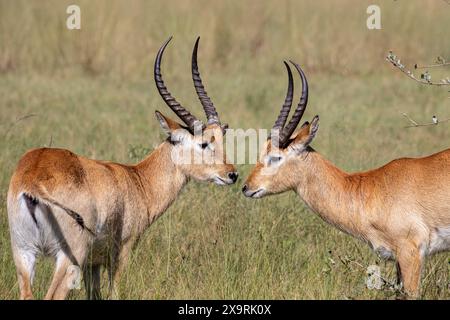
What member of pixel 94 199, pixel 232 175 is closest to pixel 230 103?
pixel 232 175

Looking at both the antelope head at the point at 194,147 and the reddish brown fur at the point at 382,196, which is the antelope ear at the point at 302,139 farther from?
the antelope head at the point at 194,147

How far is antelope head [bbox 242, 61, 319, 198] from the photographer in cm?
701

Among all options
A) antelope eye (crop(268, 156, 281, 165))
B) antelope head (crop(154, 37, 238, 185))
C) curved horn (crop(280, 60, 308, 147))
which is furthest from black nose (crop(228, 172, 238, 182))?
curved horn (crop(280, 60, 308, 147))

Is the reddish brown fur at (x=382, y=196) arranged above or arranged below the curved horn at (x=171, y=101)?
below

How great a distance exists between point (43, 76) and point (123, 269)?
28.4ft

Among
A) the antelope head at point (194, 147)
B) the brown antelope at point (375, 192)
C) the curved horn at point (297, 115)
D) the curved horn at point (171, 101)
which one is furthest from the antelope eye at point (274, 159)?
the curved horn at point (171, 101)

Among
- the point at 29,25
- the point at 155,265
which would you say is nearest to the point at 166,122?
the point at 155,265

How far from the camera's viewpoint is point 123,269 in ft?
20.7

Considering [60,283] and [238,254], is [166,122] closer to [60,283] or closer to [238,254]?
[238,254]

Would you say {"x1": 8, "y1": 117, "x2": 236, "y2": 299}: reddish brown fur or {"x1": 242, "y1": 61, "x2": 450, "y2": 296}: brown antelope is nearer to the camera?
{"x1": 8, "y1": 117, "x2": 236, "y2": 299}: reddish brown fur

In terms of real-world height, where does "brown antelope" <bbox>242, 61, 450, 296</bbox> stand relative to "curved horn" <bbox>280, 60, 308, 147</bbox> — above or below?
below

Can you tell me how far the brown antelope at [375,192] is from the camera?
647 centimetres

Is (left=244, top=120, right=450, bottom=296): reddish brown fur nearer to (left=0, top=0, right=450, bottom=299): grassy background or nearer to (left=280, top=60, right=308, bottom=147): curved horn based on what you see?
(left=280, top=60, right=308, bottom=147): curved horn

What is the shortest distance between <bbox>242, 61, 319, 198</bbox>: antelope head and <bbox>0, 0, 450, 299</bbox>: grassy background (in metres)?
0.49
